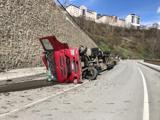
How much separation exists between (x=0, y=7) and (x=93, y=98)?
16.5 metres

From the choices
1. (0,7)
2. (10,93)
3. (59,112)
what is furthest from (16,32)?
(59,112)

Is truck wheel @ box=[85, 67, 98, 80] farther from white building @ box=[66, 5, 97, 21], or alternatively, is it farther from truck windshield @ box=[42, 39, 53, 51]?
white building @ box=[66, 5, 97, 21]

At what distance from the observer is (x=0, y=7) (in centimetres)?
2739

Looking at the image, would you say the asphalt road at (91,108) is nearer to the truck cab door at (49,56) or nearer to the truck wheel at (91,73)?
the truck cab door at (49,56)

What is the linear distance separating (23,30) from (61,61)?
12472 millimetres

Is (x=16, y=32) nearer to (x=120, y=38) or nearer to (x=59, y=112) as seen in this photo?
(x=59, y=112)

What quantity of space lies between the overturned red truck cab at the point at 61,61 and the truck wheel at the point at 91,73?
2561mm

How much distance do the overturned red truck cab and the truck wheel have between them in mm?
2561

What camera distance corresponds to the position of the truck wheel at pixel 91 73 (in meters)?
21.9

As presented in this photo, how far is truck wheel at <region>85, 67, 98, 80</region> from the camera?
21.9m

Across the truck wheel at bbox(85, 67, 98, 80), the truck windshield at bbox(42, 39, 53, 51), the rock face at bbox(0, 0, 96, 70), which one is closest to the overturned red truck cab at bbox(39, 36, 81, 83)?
the truck windshield at bbox(42, 39, 53, 51)

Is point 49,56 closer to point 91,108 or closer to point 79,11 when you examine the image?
point 91,108

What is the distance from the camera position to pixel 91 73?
22188 millimetres

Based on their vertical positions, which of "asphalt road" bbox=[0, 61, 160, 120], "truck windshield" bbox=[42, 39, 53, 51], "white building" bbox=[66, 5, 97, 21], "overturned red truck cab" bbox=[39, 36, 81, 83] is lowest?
"asphalt road" bbox=[0, 61, 160, 120]
